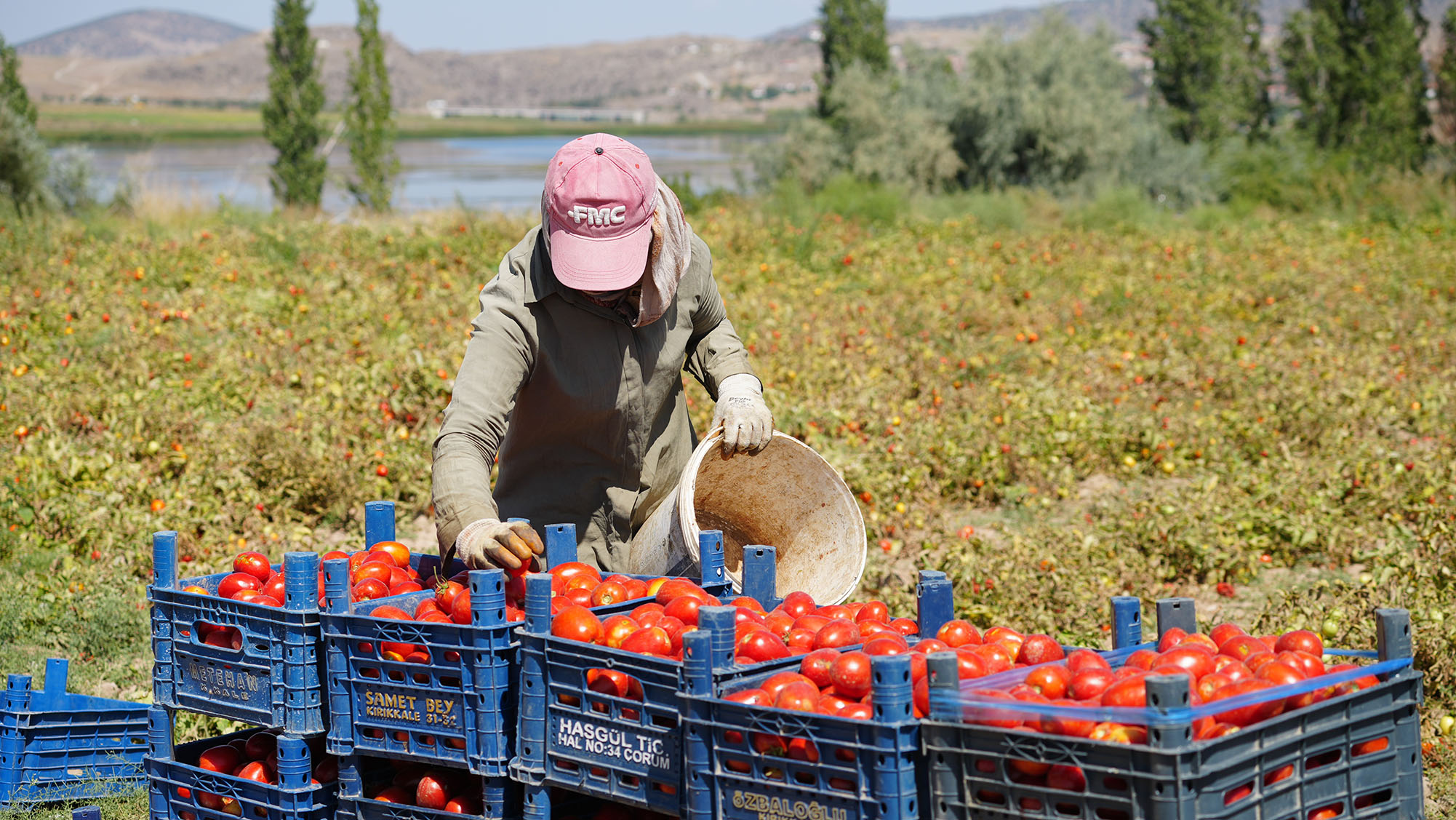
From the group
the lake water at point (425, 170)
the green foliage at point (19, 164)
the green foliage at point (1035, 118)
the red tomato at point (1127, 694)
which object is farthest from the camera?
the green foliage at point (1035, 118)

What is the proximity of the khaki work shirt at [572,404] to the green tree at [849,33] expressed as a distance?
836 inches

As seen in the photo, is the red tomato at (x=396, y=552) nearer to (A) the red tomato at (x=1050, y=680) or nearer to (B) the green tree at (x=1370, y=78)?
(A) the red tomato at (x=1050, y=680)

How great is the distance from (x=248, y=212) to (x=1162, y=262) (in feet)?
30.9

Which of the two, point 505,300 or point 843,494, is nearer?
point 505,300

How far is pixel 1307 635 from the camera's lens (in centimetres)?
238

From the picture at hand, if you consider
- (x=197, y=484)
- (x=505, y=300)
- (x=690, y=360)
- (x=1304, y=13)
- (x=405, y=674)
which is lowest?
(x=197, y=484)

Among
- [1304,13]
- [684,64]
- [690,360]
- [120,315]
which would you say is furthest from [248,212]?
[684,64]

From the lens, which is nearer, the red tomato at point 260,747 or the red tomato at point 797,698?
the red tomato at point 797,698

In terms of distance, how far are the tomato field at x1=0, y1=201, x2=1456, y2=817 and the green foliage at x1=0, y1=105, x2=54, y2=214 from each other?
4.46 meters

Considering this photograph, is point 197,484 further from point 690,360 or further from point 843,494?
point 843,494

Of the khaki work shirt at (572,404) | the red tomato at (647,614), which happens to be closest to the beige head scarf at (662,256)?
the khaki work shirt at (572,404)

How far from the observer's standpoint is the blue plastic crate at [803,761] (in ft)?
6.72

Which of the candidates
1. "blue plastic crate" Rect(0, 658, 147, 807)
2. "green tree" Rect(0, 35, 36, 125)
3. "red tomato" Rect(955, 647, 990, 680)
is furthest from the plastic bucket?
"green tree" Rect(0, 35, 36, 125)

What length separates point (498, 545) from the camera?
8.89 ft
